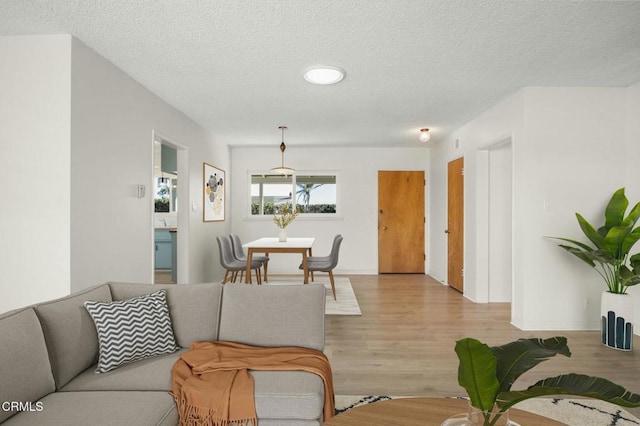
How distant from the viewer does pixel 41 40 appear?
2.58 metres

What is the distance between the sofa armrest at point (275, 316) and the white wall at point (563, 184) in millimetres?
2660

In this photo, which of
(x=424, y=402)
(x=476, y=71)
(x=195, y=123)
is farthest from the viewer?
(x=195, y=123)

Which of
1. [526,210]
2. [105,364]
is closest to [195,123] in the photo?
[105,364]

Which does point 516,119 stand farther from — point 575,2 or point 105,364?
point 105,364

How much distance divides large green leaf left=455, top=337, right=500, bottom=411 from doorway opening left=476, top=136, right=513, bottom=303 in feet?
13.5

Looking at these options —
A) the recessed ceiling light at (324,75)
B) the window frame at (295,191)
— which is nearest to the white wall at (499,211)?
the recessed ceiling light at (324,75)

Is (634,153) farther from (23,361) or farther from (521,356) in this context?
(23,361)

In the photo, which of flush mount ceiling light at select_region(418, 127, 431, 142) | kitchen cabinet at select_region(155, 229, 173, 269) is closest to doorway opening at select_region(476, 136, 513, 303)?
flush mount ceiling light at select_region(418, 127, 431, 142)

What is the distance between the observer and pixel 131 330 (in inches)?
71.2

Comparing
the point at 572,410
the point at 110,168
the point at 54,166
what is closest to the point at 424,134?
the point at 572,410

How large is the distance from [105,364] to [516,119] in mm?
4108

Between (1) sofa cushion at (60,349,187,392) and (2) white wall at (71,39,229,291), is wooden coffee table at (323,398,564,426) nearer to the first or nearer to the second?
(1) sofa cushion at (60,349,187,392)

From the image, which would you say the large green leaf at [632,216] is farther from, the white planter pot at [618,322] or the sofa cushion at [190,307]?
the sofa cushion at [190,307]

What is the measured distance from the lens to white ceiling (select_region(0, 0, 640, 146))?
2232 millimetres
